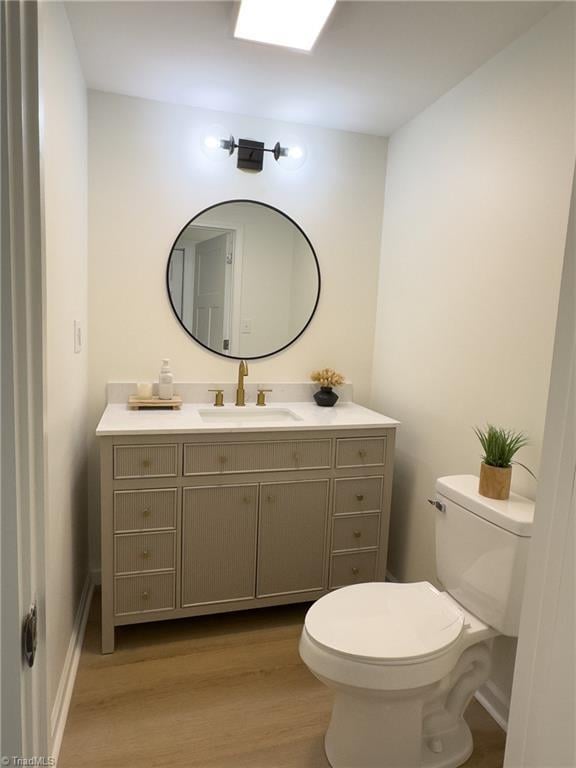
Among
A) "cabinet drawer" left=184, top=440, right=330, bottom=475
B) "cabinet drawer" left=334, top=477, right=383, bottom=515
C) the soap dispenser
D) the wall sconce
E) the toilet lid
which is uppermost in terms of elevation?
the wall sconce

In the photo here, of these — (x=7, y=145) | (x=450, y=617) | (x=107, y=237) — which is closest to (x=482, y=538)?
(x=450, y=617)

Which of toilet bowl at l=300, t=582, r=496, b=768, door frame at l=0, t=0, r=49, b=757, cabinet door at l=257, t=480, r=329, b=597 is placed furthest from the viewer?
cabinet door at l=257, t=480, r=329, b=597

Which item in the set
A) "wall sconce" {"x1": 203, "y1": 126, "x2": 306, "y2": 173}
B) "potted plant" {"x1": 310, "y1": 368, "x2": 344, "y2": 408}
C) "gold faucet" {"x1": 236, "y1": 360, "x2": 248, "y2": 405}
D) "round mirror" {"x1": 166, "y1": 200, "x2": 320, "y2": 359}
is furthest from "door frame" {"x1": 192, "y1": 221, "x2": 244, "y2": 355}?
"potted plant" {"x1": 310, "y1": 368, "x2": 344, "y2": 408}

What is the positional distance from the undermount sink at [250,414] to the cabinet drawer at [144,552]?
0.60 m

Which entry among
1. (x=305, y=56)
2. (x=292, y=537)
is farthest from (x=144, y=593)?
(x=305, y=56)

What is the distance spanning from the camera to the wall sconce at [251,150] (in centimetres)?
233

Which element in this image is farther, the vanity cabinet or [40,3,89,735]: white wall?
the vanity cabinet

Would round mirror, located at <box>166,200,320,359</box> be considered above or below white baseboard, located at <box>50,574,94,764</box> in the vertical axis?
above

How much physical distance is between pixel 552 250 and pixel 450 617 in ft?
3.95

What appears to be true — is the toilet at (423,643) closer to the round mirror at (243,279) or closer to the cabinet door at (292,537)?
the cabinet door at (292,537)

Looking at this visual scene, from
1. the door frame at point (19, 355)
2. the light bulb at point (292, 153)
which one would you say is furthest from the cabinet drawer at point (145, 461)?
the light bulb at point (292, 153)

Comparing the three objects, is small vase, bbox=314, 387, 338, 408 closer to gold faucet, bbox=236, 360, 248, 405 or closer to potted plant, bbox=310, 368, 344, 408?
potted plant, bbox=310, 368, 344, 408

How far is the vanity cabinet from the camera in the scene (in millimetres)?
1925

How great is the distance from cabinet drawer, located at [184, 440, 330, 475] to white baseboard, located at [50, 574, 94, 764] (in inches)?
31.3
